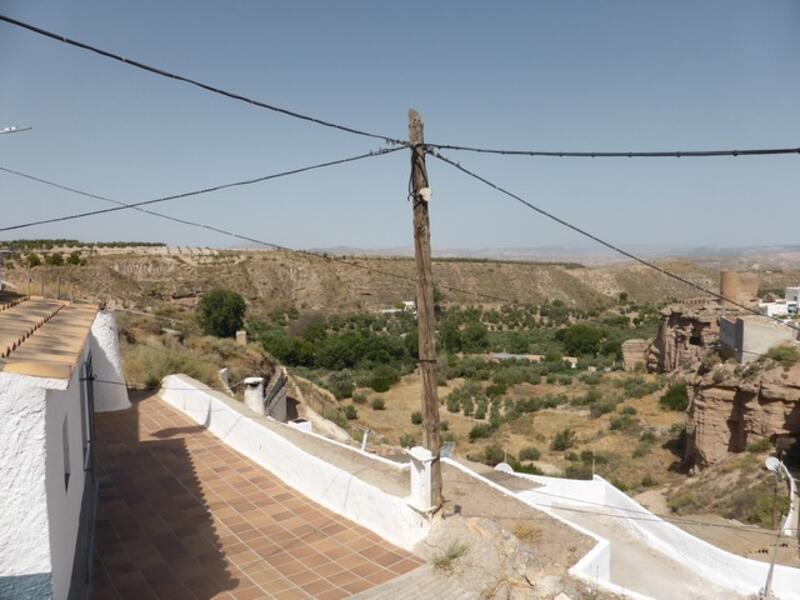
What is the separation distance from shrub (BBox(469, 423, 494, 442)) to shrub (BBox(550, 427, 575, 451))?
8.76 ft

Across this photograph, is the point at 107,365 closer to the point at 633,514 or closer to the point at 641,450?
the point at 633,514

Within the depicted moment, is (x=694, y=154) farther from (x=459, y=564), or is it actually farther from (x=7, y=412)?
(x=7, y=412)

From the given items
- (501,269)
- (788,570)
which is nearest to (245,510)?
(788,570)

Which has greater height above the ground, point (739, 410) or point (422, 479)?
point (422, 479)

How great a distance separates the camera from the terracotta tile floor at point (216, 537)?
5.38m

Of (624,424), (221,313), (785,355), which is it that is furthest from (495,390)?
(221,313)

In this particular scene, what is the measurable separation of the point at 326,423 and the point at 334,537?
11.1 m

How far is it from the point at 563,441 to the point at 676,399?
631 cm

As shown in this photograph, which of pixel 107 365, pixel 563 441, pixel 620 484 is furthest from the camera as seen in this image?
pixel 563 441

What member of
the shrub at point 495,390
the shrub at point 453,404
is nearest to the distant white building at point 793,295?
the shrub at point 495,390

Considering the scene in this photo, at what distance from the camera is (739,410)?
54.4 ft

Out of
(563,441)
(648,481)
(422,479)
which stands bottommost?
(648,481)

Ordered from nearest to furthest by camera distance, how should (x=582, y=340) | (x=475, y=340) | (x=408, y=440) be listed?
(x=408, y=440)
(x=582, y=340)
(x=475, y=340)

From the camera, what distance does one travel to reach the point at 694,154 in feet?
16.1
